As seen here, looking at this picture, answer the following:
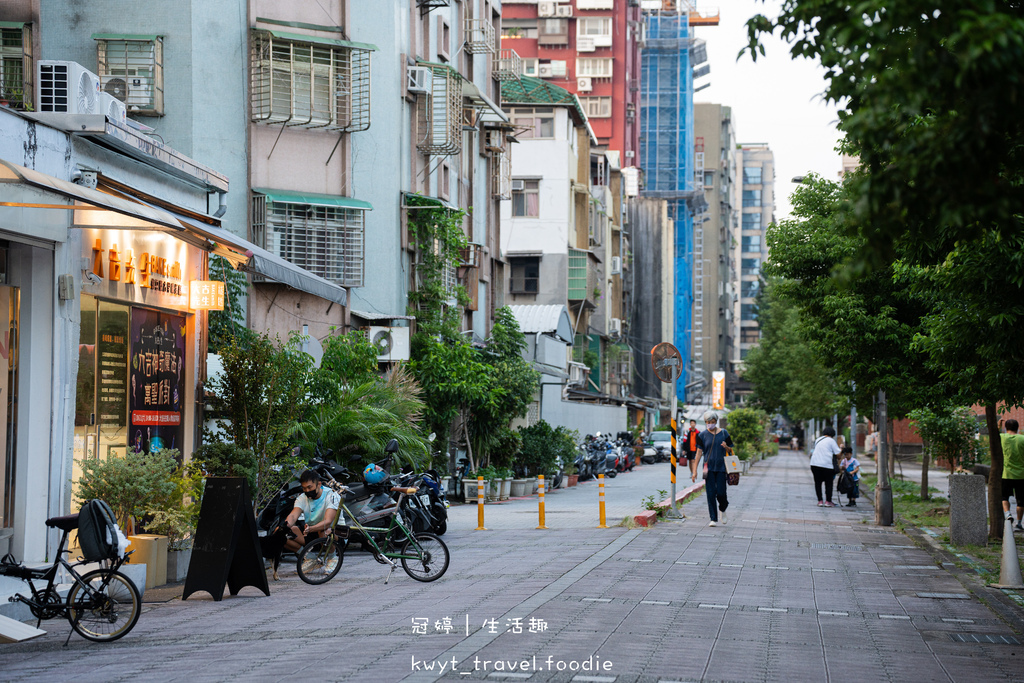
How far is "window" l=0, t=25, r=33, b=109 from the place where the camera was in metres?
17.8

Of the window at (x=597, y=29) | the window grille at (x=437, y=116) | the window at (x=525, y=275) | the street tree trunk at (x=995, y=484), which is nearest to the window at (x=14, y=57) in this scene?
the window grille at (x=437, y=116)

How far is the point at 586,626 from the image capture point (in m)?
9.38

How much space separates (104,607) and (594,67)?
243 feet

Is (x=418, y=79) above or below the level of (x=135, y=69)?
above

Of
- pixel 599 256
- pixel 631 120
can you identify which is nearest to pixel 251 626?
pixel 599 256

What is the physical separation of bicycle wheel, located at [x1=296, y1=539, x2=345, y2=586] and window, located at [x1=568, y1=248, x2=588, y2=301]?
140 ft

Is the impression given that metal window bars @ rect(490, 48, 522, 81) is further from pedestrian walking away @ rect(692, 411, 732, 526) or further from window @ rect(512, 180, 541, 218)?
pedestrian walking away @ rect(692, 411, 732, 526)

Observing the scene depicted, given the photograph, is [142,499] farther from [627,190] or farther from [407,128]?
[627,190]

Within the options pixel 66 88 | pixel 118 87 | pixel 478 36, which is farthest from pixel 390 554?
pixel 478 36

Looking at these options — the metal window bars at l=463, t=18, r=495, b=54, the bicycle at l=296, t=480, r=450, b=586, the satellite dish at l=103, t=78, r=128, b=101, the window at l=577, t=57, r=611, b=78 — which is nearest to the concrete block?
the bicycle at l=296, t=480, r=450, b=586

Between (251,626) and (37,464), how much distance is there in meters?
3.48

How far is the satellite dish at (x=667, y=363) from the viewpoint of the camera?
22.7 meters

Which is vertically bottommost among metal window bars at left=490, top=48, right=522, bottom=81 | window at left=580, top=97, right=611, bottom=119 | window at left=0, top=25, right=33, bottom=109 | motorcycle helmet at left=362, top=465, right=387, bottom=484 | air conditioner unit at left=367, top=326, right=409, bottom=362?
motorcycle helmet at left=362, top=465, right=387, bottom=484

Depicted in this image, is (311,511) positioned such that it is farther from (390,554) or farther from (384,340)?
(384,340)
